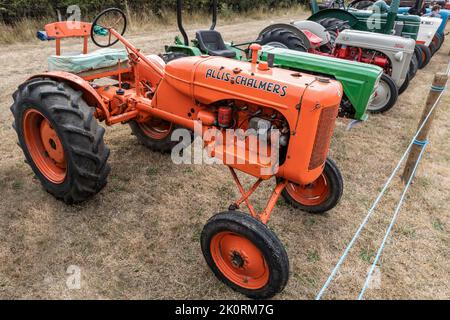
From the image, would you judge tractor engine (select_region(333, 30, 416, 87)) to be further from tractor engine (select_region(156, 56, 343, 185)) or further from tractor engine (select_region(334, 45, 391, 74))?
tractor engine (select_region(156, 56, 343, 185))

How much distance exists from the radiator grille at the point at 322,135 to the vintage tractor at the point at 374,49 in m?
3.53

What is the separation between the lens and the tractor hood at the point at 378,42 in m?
5.38

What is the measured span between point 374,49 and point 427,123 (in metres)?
2.70

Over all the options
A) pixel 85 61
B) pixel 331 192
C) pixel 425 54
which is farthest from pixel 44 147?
pixel 425 54

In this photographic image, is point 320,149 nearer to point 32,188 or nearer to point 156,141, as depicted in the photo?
point 156,141

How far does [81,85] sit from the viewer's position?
113 inches

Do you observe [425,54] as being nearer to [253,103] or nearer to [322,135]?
[322,135]

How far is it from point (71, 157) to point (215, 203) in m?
1.29

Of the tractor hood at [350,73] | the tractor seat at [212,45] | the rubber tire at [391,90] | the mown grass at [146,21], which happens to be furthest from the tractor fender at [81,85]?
the mown grass at [146,21]

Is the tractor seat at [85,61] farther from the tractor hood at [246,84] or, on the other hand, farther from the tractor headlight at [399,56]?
the tractor headlight at [399,56]

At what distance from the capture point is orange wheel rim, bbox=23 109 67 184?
9.57 feet

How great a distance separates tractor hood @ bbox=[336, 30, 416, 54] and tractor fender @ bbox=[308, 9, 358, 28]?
1658mm

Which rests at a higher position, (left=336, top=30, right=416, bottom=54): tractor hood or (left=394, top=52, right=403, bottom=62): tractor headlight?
(left=336, top=30, right=416, bottom=54): tractor hood

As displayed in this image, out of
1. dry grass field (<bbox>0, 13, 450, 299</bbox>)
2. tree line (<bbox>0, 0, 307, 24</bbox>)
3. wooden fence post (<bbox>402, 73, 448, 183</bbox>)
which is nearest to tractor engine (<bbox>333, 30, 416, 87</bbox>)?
dry grass field (<bbox>0, 13, 450, 299</bbox>)
